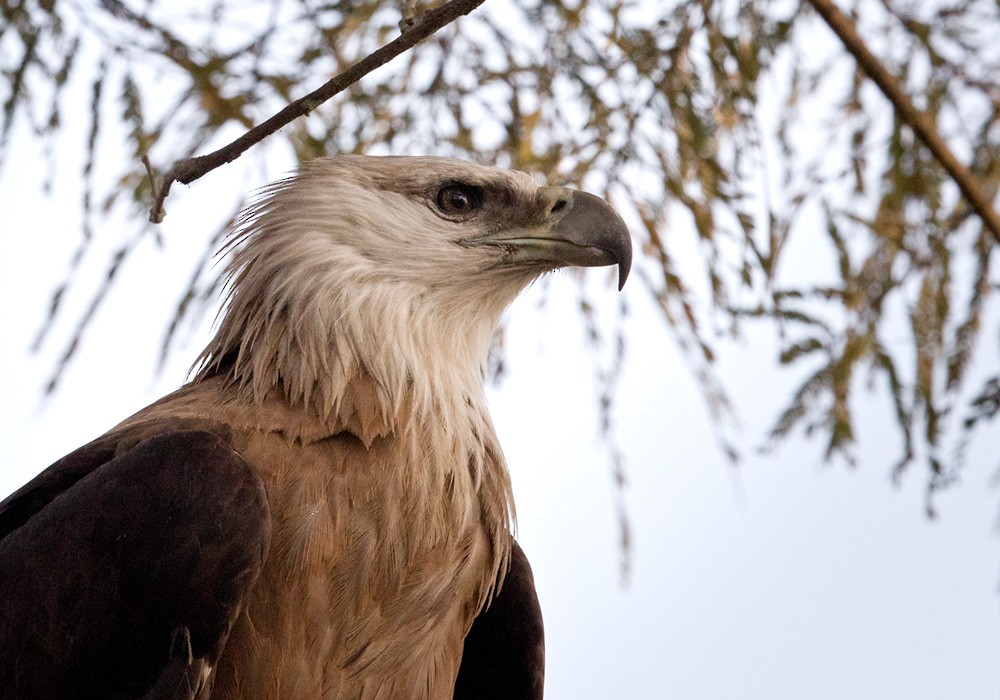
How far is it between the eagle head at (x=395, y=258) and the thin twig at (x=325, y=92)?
2.44 feet

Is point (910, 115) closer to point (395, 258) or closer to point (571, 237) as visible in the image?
point (571, 237)

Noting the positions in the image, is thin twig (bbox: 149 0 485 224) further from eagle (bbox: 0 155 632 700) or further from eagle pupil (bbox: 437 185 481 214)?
eagle pupil (bbox: 437 185 481 214)

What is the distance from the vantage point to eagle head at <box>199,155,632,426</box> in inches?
128

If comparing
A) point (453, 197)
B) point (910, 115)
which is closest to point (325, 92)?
point (453, 197)

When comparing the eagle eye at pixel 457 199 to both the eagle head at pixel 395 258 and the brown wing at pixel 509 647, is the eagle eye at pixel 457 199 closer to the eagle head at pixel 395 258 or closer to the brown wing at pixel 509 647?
the eagle head at pixel 395 258

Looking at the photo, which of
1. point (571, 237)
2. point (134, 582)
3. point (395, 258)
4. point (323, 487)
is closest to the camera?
point (134, 582)

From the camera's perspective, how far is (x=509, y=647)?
11.1 ft

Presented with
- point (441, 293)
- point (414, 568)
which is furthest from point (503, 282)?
point (414, 568)

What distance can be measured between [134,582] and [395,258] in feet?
3.60

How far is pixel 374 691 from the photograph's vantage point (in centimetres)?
290

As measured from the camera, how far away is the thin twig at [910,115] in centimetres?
321

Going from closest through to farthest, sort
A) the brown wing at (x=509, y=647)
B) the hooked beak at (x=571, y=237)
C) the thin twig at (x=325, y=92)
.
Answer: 1. the thin twig at (x=325, y=92)
2. the hooked beak at (x=571, y=237)
3. the brown wing at (x=509, y=647)

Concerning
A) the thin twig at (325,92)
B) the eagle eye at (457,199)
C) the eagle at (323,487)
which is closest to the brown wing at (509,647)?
the eagle at (323,487)

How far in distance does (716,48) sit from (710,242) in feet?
1.71
